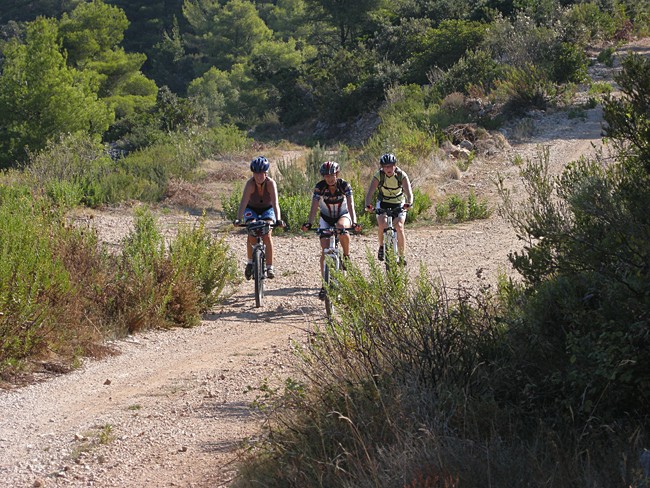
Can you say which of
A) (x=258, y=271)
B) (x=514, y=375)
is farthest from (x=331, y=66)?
(x=514, y=375)

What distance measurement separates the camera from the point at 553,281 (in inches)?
194

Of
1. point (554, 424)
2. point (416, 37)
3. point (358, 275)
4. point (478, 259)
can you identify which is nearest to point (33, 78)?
point (416, 37)

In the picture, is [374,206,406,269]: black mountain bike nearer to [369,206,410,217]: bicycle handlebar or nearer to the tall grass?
[369,206,410,217]: bicycle handlebar

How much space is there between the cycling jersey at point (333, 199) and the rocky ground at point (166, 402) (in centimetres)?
111

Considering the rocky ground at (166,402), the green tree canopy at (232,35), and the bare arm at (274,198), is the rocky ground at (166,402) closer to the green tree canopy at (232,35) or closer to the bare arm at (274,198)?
the bare arm at (274,198)

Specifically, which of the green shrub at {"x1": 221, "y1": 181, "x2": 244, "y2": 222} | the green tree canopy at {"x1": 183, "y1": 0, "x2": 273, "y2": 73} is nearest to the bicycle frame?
the green shrub at {"x1": 221, "y1": 181, "x2": 244, "y2": 222}

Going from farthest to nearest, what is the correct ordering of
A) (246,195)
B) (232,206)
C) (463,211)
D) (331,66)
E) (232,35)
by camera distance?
(232,35)
(331,66)
(232,206)
(463,211)
(246,195)

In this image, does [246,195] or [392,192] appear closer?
[246,195]

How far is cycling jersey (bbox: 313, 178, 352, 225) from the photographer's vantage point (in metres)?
9.40

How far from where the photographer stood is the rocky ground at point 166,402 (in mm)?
5156

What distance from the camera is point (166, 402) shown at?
6359 millimetres

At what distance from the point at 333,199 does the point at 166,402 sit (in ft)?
12.2

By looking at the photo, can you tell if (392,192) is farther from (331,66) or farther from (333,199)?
(331,66)

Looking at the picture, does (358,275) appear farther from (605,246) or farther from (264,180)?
(264,180)
